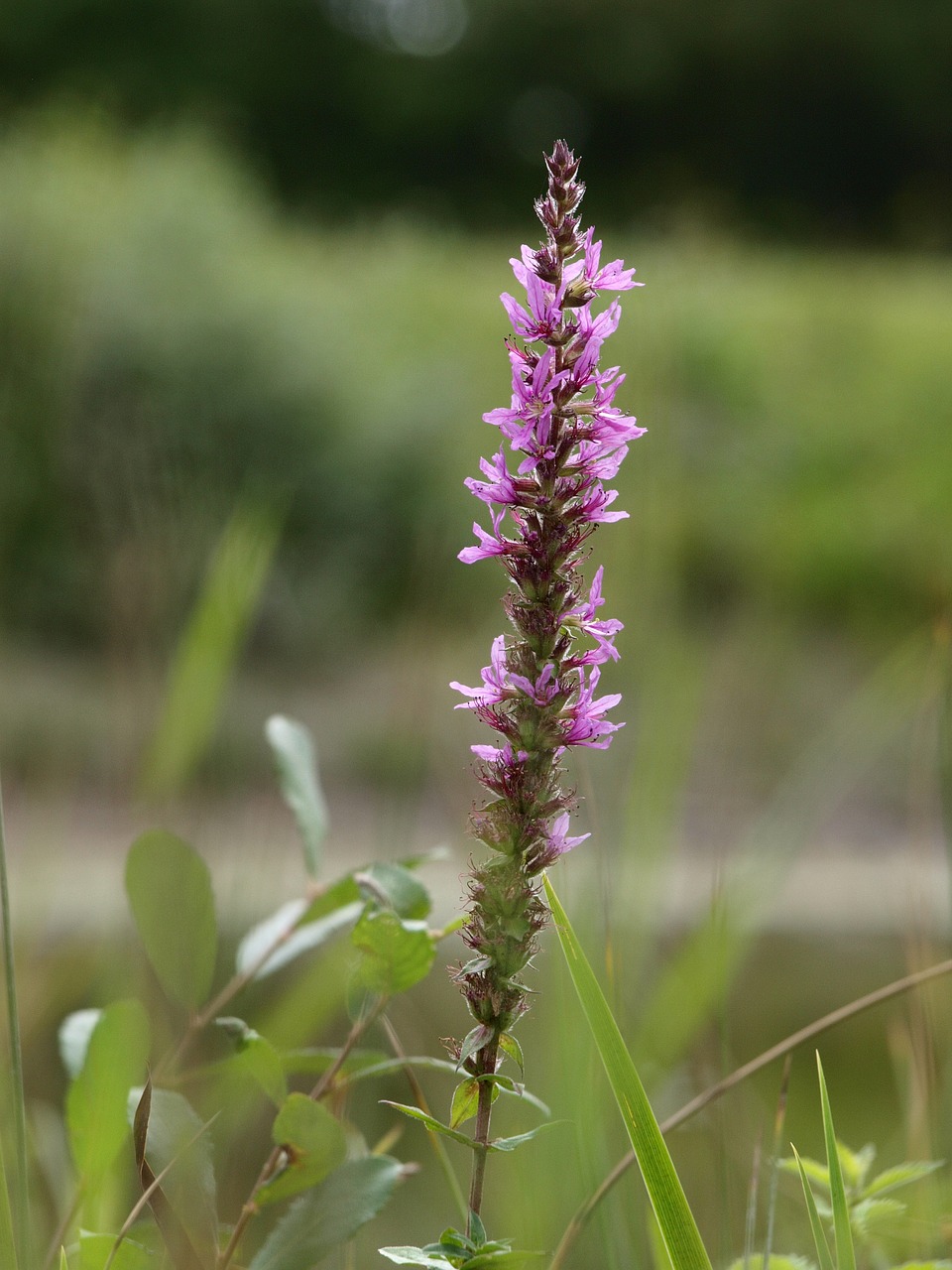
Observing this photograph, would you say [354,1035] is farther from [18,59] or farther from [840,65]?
[840,65]

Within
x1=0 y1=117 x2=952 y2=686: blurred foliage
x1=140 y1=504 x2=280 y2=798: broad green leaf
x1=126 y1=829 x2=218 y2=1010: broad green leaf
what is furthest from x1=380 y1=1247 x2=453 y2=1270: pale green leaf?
x1=0 y1=117 x2=952 y2=686: blurred foliage

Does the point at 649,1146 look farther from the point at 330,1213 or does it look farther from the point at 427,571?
the point at 427,571

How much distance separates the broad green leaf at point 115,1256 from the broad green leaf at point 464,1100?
9cm

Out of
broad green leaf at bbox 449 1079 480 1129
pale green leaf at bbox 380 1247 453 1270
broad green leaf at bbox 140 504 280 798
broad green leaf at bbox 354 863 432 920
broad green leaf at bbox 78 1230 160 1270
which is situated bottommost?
broad green leaf at bbox 78 1230 160 1270

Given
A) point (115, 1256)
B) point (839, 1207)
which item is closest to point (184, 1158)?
point (115, 1256)

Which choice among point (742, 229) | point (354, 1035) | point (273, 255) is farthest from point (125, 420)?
point (742, 229)

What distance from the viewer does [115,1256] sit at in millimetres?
312

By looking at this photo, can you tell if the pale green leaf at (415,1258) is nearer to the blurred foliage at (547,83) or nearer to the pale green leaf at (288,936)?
the pale green leaf at (288,936)

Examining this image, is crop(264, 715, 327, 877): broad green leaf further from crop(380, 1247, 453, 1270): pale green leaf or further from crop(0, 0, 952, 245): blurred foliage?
crop(0, 0, 952, 245): blurred foliage

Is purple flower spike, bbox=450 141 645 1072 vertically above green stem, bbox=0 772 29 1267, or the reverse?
purple flower spike, bbox=450 141 645 1072

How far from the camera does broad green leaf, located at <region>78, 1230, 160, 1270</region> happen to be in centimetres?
31

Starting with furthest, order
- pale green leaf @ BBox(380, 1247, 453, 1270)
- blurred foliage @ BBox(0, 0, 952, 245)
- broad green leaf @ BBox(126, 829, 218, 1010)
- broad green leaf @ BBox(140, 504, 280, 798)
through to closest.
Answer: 1. blurred foliage @ BBox(0, 0, 952, 245)
2. broad green leaf @ BBox(140, 504, 280, 798)
3. broad green leaf @ BBox(126, 829, 218, 1010)
4. pale green leaf @ BBox(380, 1247, 453, 1270)

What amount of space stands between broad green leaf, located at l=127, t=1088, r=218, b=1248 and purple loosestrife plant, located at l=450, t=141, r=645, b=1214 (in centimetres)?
8

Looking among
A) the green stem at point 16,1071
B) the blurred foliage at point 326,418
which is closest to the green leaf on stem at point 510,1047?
the green stem at point 16,1071
